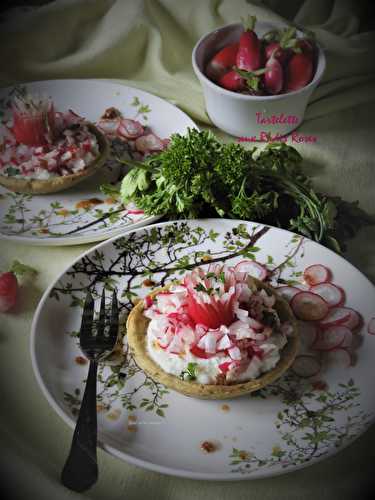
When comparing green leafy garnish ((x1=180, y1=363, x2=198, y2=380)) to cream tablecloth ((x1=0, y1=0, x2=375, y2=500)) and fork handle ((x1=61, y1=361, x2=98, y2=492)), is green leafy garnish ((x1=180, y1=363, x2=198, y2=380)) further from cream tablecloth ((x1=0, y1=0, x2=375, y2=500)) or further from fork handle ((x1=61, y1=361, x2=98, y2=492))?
cream tablecloth ((x1=0, y1=0, x2=375, y2=500))

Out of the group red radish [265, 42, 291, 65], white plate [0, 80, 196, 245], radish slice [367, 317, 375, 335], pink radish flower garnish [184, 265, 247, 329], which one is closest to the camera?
pink radish flower garnish [184, 265, 247, 329]

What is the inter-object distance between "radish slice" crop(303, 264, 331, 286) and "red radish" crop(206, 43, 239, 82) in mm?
678

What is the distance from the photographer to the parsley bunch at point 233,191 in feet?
4.14

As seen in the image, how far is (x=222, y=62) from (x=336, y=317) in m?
0.84

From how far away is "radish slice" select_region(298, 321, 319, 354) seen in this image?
1.12 metres

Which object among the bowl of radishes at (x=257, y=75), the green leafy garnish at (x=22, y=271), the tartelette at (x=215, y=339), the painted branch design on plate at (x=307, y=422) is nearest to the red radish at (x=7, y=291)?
the green leafy garnish at (x=22, y=271)

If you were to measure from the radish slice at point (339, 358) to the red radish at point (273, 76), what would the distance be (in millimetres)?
788

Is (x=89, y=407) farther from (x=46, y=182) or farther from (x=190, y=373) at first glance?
(x=46, y=182)

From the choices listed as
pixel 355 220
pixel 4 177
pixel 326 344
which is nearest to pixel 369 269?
pixel 355 220

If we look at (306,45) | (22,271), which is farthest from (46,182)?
(306,45)

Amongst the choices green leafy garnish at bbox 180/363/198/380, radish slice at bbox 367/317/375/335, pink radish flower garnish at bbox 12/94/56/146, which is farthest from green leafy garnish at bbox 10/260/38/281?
radish slice at bbox 367/317/375/335

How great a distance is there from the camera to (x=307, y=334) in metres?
1.14

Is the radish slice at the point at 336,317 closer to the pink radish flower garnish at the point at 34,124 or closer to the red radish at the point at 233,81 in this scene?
the red radish at the point at 233,81

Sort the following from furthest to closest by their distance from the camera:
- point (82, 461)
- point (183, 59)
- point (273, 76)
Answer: point (183, 59), point (273, 76), point (82, 461)
